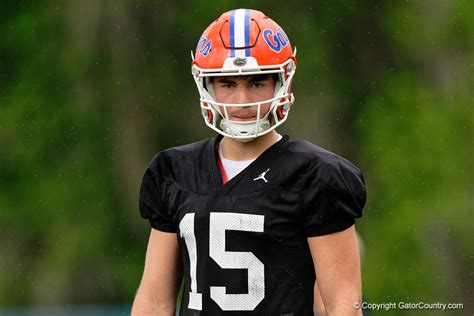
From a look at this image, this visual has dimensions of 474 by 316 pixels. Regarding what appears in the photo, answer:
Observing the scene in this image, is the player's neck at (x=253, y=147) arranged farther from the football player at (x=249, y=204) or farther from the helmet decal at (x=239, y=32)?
the helmet decal at (x=239, y=32)

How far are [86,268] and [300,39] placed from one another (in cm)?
327

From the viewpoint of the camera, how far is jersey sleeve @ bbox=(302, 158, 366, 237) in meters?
3.70

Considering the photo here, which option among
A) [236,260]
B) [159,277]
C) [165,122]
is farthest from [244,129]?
[165,122]

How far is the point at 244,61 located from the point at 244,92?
88mm

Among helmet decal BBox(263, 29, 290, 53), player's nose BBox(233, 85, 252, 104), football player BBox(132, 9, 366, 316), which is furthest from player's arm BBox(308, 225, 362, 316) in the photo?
helmet decal BBox(263, 29, 290, 53)

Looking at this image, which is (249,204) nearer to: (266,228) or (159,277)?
(266,228)

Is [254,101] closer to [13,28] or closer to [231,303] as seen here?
[231,303]

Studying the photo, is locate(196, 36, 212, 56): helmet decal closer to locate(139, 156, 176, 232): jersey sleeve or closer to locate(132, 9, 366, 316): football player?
locate(132, 9, 366, 316): football player

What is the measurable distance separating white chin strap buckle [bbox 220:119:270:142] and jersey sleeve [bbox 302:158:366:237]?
19cm

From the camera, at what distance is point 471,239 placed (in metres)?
12.1

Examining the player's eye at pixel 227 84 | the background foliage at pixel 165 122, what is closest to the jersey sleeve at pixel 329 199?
the player's eye at pixel 227 84

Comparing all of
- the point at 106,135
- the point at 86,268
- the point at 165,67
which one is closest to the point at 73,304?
the point at 86,268

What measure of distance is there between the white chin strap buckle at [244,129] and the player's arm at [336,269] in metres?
0.33

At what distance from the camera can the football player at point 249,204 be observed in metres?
3.71
